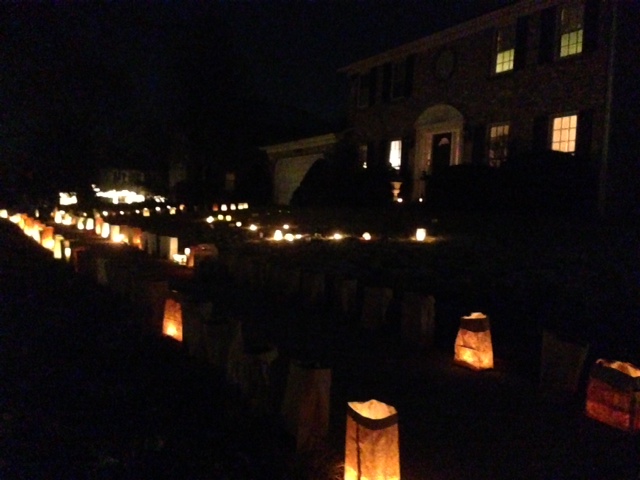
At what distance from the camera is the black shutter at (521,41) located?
1540 centimetres

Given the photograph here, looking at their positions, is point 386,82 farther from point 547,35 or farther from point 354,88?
point 547,35

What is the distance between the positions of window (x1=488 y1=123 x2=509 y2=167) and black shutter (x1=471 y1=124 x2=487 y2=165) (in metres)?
0.16

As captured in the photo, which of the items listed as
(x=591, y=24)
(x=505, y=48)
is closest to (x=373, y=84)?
(x=505, y=48)

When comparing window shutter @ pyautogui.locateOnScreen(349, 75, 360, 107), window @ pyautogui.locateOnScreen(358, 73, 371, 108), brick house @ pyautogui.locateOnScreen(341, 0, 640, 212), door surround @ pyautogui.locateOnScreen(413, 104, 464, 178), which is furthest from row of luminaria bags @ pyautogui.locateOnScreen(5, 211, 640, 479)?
window shutter @ pyautogui.locateOnScreen(349, 75, 360, 107)

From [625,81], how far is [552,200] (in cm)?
373

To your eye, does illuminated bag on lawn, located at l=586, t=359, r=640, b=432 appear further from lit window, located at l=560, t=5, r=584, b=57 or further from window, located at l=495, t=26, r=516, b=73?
window, located at l=495, t=26, r=516, b=73

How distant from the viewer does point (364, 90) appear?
21703 mm

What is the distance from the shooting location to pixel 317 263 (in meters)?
9.10

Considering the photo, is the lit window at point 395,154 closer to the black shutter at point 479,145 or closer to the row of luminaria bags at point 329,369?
the black shutter at point 479,145

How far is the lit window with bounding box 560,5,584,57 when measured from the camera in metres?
14.2

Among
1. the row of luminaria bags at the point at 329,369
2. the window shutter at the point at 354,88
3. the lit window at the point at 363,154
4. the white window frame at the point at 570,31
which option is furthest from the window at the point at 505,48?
the row of luminaria bags at the point at 329,369

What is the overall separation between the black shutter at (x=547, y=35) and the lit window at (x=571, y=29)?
0.60 feet

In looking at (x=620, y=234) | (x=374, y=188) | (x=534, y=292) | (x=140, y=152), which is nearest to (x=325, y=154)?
(x=374, y=188)

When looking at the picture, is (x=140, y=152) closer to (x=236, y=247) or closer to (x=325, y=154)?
(x=325, y=154)
